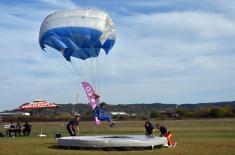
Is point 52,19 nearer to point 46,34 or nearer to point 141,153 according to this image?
point 46,34

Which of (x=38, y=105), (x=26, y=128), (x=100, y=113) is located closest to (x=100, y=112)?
(x=100, y=113)

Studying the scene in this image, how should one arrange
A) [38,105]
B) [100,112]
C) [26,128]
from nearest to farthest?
[100,112] < [26,128] < [38,105]

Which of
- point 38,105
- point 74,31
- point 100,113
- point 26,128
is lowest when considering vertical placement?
point 26,128

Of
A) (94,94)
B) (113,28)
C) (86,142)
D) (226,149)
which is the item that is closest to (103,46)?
(113,28)

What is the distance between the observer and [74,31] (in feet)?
79.4

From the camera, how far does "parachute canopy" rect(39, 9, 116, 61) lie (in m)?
24.2

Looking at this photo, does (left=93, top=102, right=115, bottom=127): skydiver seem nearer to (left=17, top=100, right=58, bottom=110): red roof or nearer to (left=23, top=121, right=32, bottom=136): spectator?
(left=23, top=121, right=32, bottom=136): spectator

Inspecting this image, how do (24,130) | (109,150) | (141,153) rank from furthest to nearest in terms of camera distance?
(24,130), (109,150), (141,153)

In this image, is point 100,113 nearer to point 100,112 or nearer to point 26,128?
point 100,112

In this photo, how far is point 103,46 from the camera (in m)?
25.5

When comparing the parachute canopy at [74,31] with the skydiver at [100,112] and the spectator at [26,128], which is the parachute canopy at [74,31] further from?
the spectator at [26,128]

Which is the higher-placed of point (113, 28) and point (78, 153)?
point (113, 28)

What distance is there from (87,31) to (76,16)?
2.89 feet

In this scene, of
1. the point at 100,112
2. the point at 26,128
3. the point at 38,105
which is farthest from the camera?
the point at 38,105
